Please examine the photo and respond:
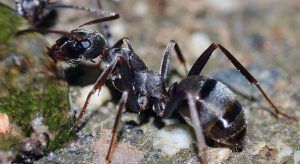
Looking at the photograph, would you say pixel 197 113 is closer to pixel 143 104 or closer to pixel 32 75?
pixel 143 104

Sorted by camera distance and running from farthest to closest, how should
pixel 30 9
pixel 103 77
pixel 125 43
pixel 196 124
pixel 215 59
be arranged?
pixel 215 59, pixel 30 9, pixel 125 43, pixel 103 77, pixel 196 124

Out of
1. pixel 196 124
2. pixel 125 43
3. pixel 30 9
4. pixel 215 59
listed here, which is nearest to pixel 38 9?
pixel 30 9

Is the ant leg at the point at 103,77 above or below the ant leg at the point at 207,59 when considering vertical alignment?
below

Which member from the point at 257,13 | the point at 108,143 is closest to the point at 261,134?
the point at 108,143

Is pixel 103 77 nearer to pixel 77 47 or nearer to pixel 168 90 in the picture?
pixel 77 47

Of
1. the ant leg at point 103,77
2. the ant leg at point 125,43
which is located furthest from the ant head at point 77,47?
the ant leg at point 103,77

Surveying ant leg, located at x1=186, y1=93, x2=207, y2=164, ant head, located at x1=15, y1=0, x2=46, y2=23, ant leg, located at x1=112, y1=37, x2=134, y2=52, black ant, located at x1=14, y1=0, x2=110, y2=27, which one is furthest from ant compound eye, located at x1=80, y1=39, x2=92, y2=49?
ant leg, located at x1=186, y1=93, x2=207, y2=164

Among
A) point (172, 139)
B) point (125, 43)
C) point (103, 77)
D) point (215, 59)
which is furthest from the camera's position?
point (215, 59)

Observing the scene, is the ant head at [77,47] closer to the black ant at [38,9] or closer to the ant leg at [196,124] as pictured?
the black ant at [38,9]
